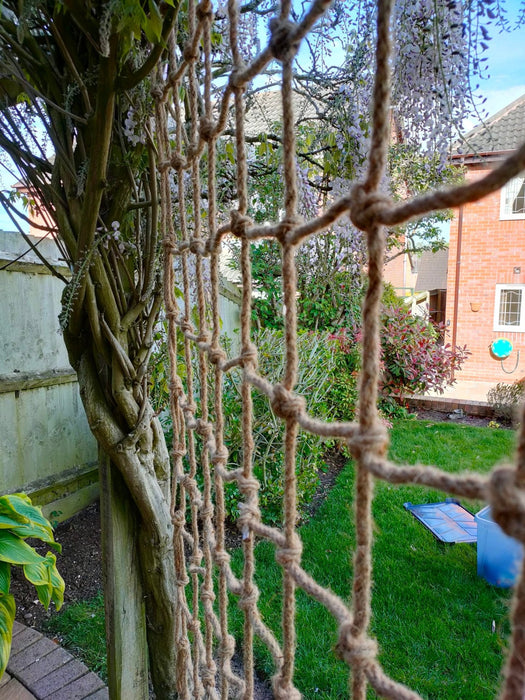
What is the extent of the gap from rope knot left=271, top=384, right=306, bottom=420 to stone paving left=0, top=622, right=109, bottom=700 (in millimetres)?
1426

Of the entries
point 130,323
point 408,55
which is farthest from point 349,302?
point 130,323

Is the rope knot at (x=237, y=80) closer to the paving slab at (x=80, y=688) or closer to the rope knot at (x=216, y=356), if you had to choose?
the rope knot at (x=216, y=356)

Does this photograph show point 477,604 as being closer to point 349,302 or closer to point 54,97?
point 54,97

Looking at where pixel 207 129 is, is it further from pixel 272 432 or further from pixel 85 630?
pixel 272 432

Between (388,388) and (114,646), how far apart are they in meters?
4.20

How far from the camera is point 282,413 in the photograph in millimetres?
540

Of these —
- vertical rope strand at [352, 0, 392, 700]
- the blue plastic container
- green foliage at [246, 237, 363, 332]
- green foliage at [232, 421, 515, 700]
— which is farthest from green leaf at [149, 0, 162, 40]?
green foliage at [246, 237, 363, 332]

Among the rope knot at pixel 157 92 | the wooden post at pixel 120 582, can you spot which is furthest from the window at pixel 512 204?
the wooden post at pixel 120 582

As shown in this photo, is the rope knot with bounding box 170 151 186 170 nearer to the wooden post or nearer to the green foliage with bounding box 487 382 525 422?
the wooden post

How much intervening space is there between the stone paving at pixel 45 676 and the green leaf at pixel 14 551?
1.24 ft

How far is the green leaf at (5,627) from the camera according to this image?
4.61 feet

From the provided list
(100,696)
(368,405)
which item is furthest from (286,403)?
(100,696)

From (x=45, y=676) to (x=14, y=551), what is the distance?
0.43m

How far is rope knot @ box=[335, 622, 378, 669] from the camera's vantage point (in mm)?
403
